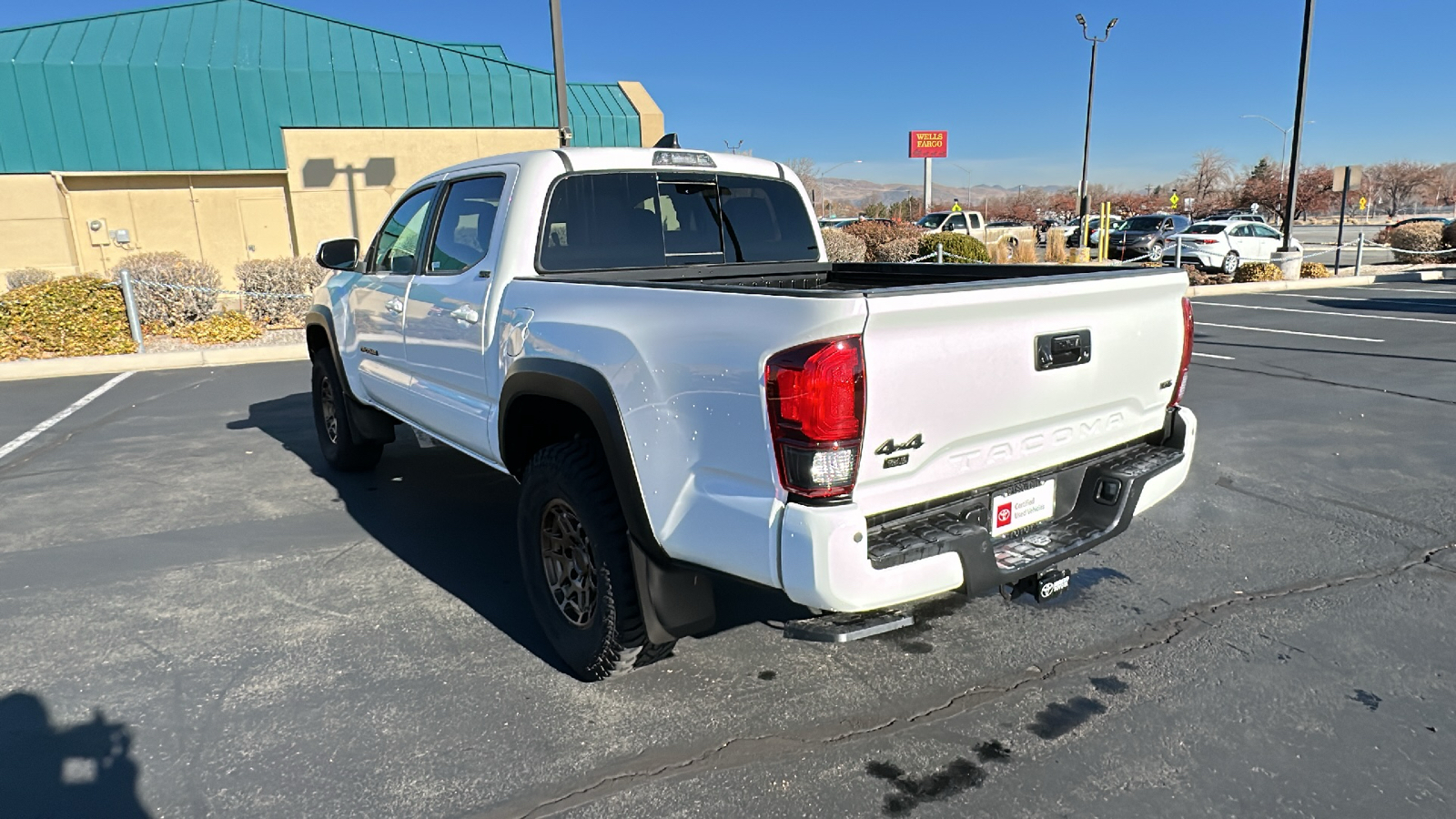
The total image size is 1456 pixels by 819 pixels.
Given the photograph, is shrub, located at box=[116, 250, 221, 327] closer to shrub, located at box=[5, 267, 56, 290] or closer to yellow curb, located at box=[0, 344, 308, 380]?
shrub, located at box=[5, 267, 56, 290]

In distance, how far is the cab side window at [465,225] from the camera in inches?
156

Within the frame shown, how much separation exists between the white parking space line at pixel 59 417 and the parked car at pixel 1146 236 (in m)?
22.5

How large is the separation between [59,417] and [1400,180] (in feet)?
353

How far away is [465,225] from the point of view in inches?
164

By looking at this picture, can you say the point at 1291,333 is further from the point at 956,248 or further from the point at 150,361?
the point at 150,361

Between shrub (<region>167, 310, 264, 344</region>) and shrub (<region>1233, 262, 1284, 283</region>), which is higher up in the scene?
shrub (<region>167, 310, 264, 344</region>)

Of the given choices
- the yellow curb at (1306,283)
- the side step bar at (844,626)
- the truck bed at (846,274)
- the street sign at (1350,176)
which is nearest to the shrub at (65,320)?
the truck bed at (846,274)

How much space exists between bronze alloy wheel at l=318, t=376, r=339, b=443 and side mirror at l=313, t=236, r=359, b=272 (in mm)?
1083

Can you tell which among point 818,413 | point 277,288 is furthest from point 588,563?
point 277,288

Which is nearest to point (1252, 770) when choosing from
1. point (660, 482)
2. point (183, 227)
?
point (660, 482)

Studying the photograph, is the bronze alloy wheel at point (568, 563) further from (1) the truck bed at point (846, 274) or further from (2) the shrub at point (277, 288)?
(2) the shrub at point (277, 288)

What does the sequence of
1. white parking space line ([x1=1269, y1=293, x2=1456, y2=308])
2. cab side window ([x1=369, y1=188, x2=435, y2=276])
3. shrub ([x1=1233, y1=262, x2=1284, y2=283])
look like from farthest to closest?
shrub ([x1=1233, y1=262, x2=1284, y2=283])
white parking space line ([x1=1269, y1=293, x2=1456, y2=308])
cab side window ([x1=369, y1=188, x2=435, y2=276])

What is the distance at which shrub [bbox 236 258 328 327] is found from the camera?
13719mm

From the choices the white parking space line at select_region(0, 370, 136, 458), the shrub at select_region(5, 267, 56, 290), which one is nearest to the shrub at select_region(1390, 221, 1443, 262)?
the white parking space line at select_region(0, 370, 136, 458)
